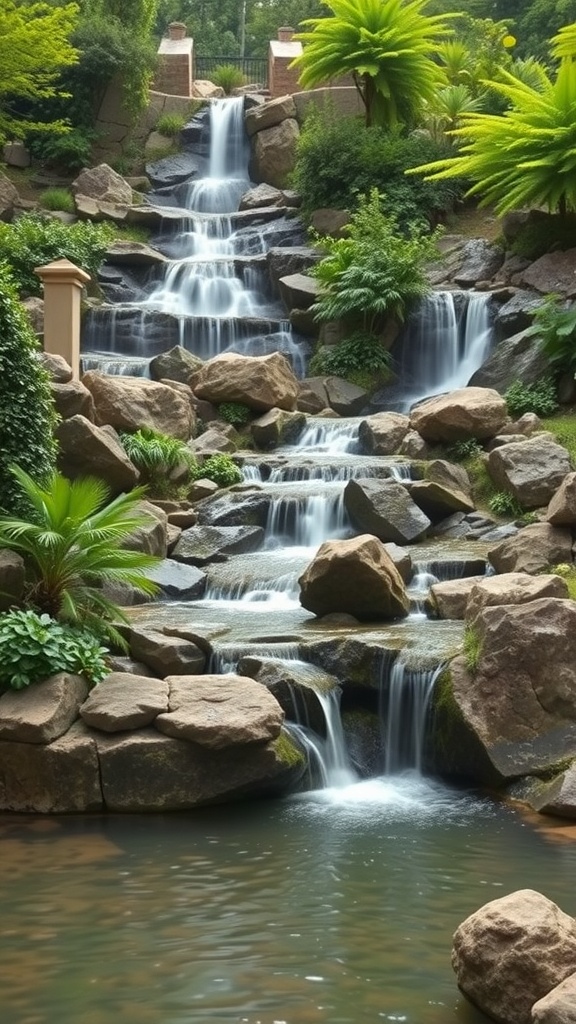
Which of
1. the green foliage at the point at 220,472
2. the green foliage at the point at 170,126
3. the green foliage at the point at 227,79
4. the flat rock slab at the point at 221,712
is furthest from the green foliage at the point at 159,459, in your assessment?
the green foliage at the point at 227,79

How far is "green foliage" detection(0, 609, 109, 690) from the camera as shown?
8.00 m

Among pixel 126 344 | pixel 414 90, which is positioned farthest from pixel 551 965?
pixel 414 90

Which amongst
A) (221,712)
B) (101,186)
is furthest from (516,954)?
(101,186)

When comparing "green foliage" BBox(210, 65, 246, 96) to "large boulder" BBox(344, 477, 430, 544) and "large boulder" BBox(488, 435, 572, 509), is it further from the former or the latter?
"large boulder" BBox(344, 477, 430, 544)

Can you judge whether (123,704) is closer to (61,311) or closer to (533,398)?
(61,311)

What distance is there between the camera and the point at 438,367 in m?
18.4

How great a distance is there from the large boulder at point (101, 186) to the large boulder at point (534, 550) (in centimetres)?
1622

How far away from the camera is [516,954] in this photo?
14.4 ft

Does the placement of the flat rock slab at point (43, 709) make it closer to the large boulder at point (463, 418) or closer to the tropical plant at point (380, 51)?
the large boulder at point (463, 418)

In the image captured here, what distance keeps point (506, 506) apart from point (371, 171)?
10839mm

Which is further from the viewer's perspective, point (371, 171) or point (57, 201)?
point (57, 201)

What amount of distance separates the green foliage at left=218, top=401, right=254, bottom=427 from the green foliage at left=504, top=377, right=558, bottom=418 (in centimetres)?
366

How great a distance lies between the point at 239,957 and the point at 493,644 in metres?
3.85

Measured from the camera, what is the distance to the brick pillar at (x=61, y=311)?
14617mm
